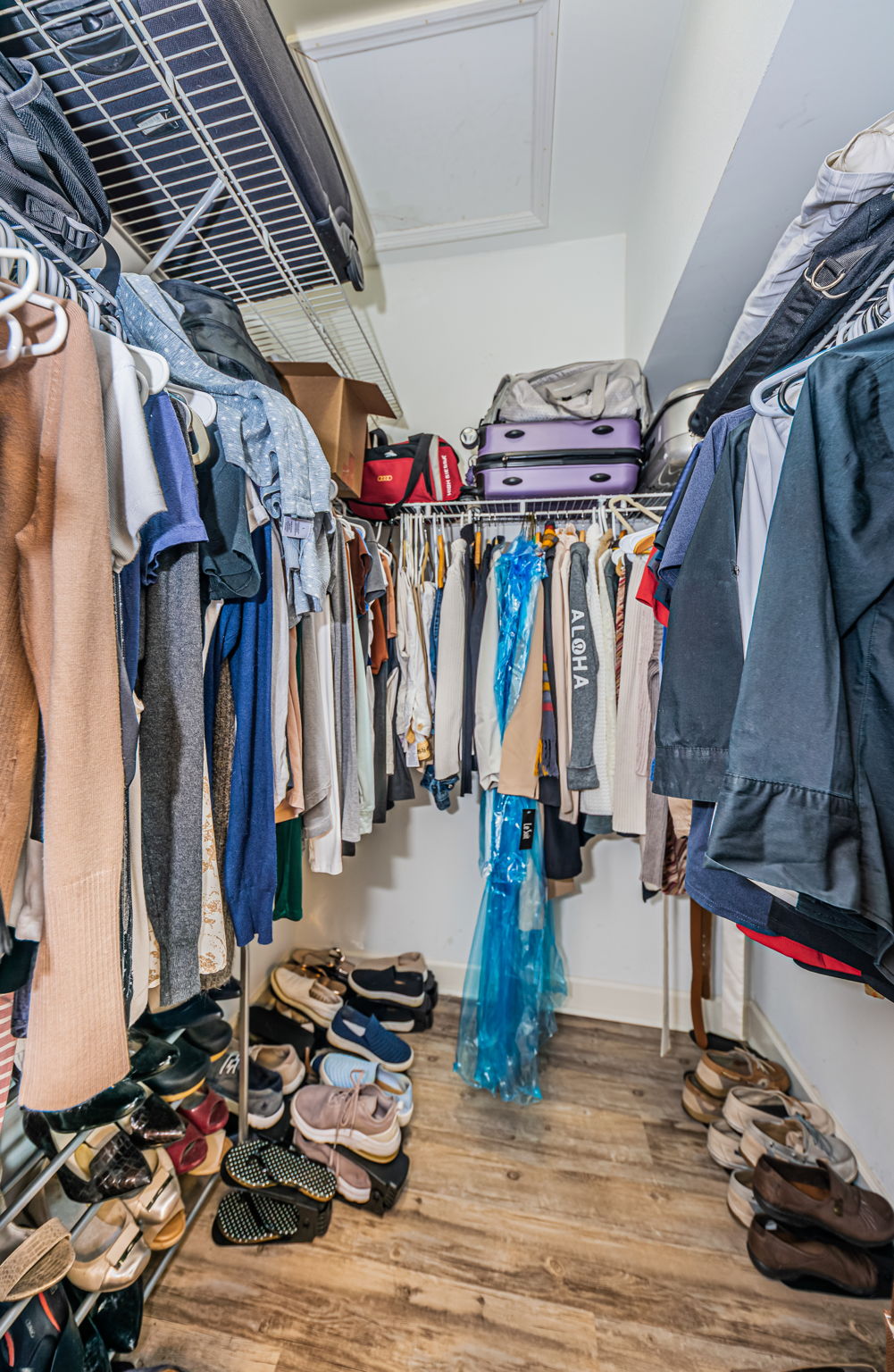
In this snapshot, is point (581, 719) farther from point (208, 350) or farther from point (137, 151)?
point (137, 151)

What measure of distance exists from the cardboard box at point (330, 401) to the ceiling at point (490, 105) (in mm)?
756

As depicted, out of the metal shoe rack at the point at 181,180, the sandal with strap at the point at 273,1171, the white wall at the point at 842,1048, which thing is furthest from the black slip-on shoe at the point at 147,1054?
the white wall at the point at 842,1048

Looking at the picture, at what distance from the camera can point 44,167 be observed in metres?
0.64

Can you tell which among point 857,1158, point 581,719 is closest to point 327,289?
point 581,719

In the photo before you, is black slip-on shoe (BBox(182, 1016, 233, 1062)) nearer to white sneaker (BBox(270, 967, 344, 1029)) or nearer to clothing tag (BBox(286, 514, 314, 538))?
white sneaker (BBox(270, 967, 344, 1029))

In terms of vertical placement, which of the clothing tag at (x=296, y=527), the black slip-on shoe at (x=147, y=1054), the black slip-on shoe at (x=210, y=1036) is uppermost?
the clothing tag at (x=296, y=527)

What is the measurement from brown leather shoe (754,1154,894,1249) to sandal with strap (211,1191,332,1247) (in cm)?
97

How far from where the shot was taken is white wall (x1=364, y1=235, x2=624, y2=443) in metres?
1.75

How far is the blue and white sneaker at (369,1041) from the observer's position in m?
1.53

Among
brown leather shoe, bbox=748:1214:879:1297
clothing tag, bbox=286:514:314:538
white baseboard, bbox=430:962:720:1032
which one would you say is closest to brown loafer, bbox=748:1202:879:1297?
brown leather shoe, bbox=748:1214:879:1297

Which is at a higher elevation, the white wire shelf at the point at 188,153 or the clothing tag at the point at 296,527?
the white wire shelf at the point at 188,153

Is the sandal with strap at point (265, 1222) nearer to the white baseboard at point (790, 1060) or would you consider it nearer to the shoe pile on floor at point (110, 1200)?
the shoe pile on floor at point (110, 1200)

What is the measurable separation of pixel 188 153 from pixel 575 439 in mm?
1020

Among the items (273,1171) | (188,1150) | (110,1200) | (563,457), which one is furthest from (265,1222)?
(563,457)
